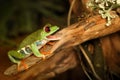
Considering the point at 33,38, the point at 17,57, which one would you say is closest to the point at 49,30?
the point at 33,38

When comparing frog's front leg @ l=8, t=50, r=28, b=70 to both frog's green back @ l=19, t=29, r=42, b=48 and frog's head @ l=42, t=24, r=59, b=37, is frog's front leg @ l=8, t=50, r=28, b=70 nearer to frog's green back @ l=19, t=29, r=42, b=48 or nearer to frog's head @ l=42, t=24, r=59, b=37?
frog's green back @ l=19, t=29, r=42, b=48

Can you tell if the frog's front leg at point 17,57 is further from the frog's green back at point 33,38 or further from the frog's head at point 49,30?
the frog's head at point 49,30

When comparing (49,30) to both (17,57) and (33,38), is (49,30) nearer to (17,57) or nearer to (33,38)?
(33,38)

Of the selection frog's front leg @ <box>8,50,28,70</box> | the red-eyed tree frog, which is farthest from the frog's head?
→ frog's front leg @ <box>8,50,28,70</box>

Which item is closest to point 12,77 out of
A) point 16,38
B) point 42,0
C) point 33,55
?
point 33,55

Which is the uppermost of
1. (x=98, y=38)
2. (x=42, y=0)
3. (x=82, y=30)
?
(x=42, y=0)

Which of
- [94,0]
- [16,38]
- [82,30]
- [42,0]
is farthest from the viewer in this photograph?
[42,0]

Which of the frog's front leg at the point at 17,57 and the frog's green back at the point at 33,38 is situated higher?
the frog's green back at the point at 33,38

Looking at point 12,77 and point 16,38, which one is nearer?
point 12,77

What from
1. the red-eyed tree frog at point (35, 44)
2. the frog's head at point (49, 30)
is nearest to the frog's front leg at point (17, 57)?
the red-eyed tree frog at point (35, 44)

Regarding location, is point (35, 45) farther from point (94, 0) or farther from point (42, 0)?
point (42, 0)

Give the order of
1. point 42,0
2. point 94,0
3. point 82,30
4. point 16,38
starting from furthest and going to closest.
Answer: point 42,0 → point 16,38 → point 94,0 → point 82,30
